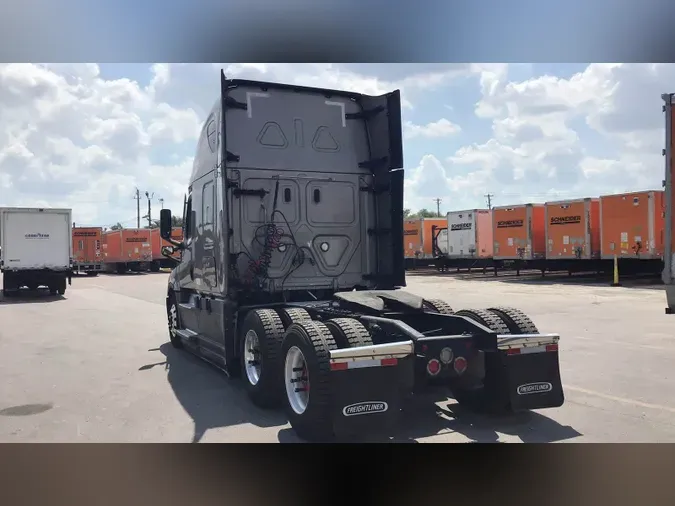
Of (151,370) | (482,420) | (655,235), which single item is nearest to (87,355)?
(151,370)

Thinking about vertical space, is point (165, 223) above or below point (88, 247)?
below

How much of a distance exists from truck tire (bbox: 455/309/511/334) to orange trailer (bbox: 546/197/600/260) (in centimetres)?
2128

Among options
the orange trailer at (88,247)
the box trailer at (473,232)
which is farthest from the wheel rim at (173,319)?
the orange trailer at (88,247)

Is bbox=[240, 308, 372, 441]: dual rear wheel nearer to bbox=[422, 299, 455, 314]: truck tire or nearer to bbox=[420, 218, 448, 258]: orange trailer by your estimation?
bbox=[422, 299, 455, 314]: truck tire

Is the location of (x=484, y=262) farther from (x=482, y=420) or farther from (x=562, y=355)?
(x=482, y=420)

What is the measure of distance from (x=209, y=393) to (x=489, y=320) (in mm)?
3416

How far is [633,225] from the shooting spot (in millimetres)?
23234

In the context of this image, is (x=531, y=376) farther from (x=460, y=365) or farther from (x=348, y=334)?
(x=348, y=334)

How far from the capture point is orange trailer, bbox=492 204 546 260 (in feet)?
95.3

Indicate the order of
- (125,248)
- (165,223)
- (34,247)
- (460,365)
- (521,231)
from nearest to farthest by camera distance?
(460,365), (165,223), (34,247), (521,231), (125,248)

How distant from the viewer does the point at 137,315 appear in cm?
1623

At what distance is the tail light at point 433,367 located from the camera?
537 cm

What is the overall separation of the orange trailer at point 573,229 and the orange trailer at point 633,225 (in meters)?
1.24

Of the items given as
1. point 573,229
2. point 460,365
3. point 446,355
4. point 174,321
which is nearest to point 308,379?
point 446,355
